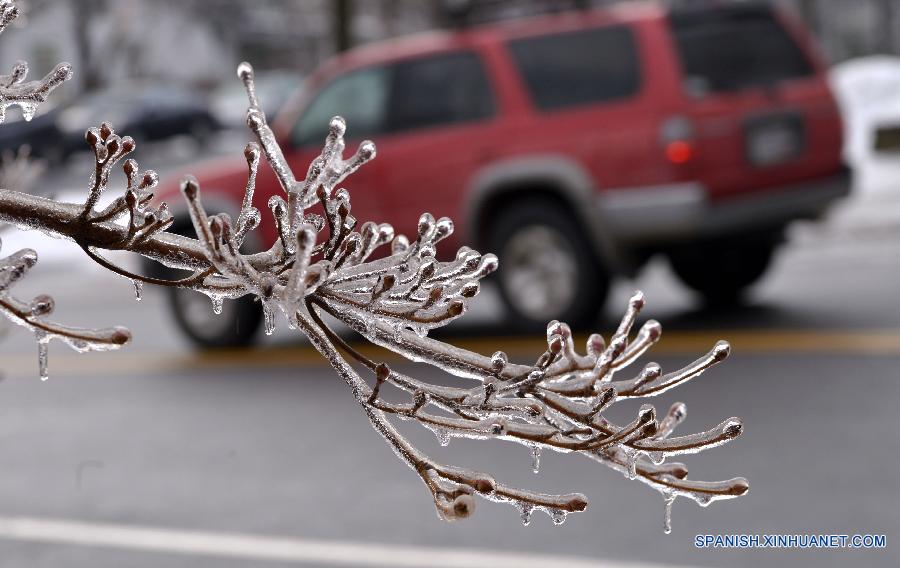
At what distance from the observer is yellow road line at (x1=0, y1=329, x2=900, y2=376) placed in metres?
7.67

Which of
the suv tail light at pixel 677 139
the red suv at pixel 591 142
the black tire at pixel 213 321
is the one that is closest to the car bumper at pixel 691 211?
the red suv at pixel 591 142

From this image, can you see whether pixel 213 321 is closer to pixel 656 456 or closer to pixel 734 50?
pixel 734 50

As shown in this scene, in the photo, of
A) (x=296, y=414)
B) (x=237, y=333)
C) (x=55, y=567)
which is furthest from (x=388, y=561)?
(x=237, y=333)


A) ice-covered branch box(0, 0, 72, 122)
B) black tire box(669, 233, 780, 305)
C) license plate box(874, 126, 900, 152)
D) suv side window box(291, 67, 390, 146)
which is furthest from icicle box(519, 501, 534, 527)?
license plate box(874, 126, 900, 152)

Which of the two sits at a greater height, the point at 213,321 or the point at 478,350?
the point at 213,321

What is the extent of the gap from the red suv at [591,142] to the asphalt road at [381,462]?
2.23ft

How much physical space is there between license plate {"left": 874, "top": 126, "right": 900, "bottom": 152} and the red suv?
11105mm

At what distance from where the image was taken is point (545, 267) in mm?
8102

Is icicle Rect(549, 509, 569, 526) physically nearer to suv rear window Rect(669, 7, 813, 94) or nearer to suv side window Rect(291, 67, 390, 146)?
suv rear window Rect(669, 7, 813, 94)

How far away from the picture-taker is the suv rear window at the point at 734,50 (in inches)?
304

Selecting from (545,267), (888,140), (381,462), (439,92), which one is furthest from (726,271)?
(888,140)

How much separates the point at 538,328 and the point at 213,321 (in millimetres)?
2542

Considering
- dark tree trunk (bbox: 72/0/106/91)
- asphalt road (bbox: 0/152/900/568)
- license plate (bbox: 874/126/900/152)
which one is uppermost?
dark tree trunk (bbox: 72/0/106/91)

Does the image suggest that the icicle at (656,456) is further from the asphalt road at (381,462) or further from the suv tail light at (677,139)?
the suv tail light at (677,139)
